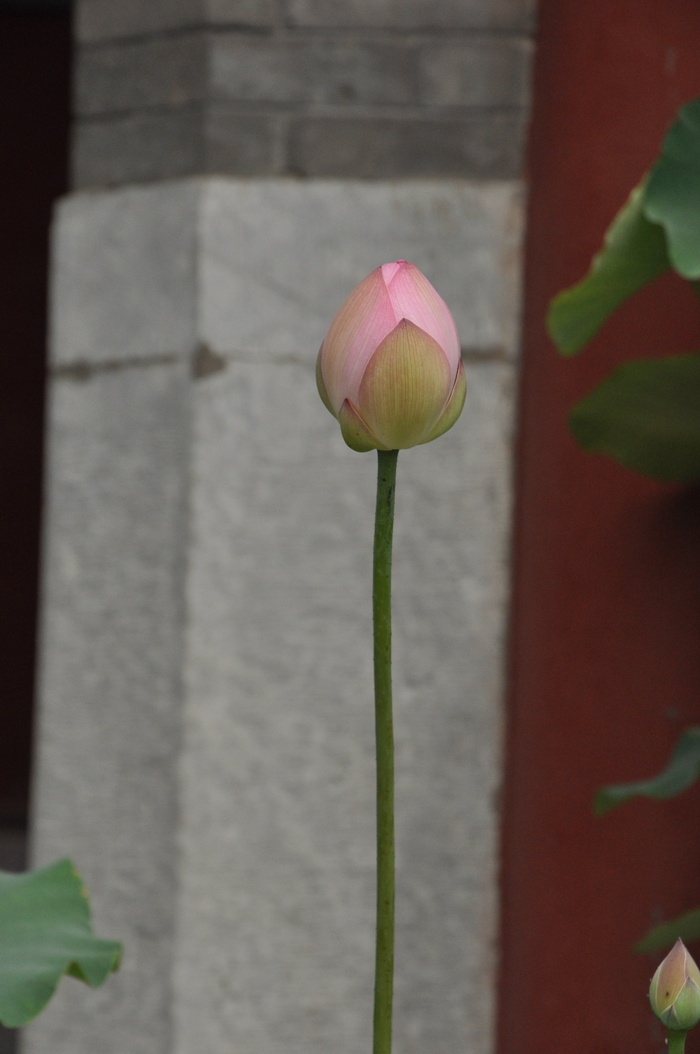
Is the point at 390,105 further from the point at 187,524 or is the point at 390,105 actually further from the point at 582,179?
the point at 187,524

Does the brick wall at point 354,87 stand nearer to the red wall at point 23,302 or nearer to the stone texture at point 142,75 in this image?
the stone texture at point 142,75

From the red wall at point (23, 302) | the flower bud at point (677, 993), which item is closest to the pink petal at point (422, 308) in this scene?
the flower bud at point (677, 993)

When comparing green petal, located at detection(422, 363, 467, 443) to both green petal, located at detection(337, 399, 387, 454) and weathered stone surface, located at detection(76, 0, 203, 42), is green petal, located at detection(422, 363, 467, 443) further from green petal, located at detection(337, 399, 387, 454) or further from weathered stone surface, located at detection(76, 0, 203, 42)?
weathered stone surface, located at detection(76, 0, 203, 42)

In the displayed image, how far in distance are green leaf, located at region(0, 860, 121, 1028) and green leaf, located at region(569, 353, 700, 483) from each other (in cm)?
85

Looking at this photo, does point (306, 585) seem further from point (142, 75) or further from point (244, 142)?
point (142, 75)

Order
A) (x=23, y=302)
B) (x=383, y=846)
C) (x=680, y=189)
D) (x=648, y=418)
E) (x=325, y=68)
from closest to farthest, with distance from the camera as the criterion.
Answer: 1. (x=383, y=846)
2. (x=680, y=189)
3. (x=648, y=418)
4. (x=325, y=68)
5. (x=23, y=302)

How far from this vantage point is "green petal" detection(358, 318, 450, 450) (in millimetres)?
403

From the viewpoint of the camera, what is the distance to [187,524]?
1660 mm

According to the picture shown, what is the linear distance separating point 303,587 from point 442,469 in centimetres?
22

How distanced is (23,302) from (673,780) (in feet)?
5.81

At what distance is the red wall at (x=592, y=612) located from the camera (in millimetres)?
1632

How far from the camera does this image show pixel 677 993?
420 millimetres

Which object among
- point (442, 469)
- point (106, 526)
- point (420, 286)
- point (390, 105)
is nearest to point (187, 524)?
point (106, 526)

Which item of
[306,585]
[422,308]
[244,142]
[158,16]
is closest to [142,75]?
[158,16]
